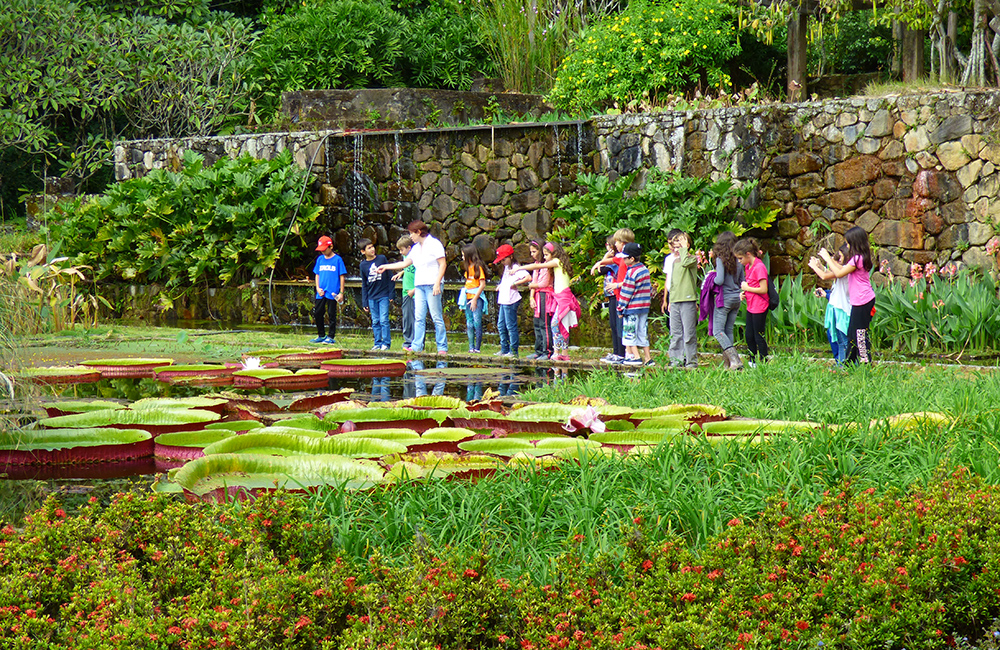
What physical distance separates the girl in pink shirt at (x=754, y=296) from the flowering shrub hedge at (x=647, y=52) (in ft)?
24.9

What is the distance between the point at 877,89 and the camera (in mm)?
13266

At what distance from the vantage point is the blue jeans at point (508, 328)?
11.4 metres

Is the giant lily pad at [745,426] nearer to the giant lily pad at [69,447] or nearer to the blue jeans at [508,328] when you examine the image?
the giant lily pad at [69,447]

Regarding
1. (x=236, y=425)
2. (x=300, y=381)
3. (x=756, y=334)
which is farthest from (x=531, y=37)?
(x=236, y=425)

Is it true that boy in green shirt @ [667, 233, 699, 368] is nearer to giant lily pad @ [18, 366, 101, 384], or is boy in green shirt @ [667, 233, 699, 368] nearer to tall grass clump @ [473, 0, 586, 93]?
giant lily pad @ [18, 366, 101, 384]

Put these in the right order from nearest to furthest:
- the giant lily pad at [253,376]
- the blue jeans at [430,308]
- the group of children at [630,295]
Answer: the giant lily pad at [253,376] → the group of children at [630,295] → the blue jeans at [430,308]

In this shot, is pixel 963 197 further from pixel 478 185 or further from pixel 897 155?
pixel 478 185

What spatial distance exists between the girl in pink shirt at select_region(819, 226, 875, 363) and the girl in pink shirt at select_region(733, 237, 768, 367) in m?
0.77

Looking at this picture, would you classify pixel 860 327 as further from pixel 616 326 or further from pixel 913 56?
pixel 913 56

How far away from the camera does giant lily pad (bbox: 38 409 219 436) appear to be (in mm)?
5652

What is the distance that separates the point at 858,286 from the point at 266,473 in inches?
239

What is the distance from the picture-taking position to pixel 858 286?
8867mm

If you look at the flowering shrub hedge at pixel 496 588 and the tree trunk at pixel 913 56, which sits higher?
the tree trunk at pixel 913 56

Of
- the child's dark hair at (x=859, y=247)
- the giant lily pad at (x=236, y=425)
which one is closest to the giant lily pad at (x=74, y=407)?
the giant lily pad at (x=236, y=425)
